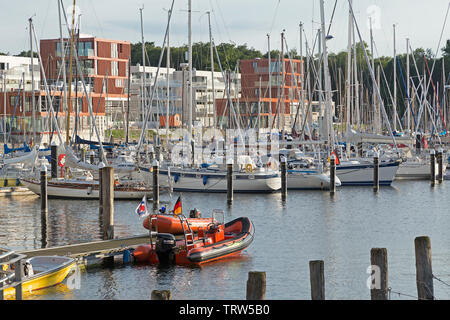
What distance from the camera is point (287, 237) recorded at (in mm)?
34906

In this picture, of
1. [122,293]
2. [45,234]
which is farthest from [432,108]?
[122,293]

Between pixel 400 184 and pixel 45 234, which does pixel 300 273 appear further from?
pixel 400 184

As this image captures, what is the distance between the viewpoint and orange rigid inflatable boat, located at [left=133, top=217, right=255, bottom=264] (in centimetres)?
2792

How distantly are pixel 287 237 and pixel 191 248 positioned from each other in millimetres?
7491

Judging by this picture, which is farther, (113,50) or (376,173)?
(113,50)

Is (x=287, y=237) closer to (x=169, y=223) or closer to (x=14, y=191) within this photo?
(x=169, y=223)

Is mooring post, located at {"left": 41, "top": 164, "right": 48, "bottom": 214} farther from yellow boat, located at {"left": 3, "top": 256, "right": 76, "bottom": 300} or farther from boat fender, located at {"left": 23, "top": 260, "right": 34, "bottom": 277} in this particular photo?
boat fender, located at {"left": 23, "top": 260, "right": 34, "bottom": 277}

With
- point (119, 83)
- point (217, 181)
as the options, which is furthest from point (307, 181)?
point (119, 83)

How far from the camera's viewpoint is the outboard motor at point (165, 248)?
91.9 ft

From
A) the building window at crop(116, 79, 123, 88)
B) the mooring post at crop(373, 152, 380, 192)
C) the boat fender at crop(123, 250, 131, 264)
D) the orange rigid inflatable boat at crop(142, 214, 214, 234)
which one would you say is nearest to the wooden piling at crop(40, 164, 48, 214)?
the orange rigid inflatable boat at crop(142, 214, 214, 234)

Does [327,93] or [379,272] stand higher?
[327,93]

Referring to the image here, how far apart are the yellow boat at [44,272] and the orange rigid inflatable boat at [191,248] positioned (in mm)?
3579

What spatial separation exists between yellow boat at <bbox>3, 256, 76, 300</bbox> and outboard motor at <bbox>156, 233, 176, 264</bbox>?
11.9 feet

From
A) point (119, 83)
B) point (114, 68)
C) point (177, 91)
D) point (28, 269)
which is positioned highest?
point (114, 68)
